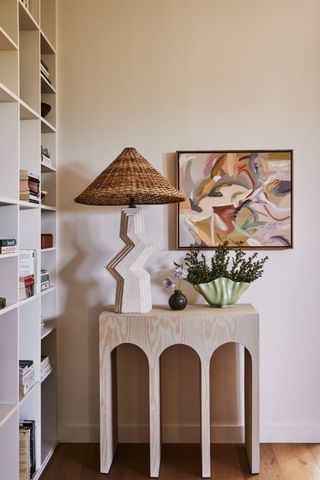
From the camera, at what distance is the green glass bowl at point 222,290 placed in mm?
2424

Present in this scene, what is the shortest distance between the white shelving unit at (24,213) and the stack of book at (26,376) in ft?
0.12

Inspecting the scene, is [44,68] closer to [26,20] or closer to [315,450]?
[26,20]

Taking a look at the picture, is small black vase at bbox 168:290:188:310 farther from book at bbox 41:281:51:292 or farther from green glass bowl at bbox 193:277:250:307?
book at bbox 41:281:51:292

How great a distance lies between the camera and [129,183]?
2.18 meters

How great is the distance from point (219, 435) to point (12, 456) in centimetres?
126

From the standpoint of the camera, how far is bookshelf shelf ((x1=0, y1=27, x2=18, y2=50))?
1.82 metres

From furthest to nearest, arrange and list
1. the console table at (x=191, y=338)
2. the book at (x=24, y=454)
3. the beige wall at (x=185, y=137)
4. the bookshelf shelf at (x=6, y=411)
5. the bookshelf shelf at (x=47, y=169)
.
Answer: the beige wall at (x=185, y=137), the bookshelf shelf at (x=47, y=169), the console table at (x=191, y=338), the book at (x=24, y=454), the bookshelf shelf at (x=6, y=411)

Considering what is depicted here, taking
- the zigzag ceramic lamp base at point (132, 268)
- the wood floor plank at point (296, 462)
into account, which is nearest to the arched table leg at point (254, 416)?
the wood floor plank at point (296, 462)

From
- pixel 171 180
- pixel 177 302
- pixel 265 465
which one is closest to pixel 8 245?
pixel 177 302

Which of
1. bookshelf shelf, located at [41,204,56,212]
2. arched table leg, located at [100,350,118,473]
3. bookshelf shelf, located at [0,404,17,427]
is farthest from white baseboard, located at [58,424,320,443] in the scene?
bookshelf shelf, located at [41,204,56,212]

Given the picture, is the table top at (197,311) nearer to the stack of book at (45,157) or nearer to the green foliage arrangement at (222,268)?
the green foliage arrangement at (222,268)

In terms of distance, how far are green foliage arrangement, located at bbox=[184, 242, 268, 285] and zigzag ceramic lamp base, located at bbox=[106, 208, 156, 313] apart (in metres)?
0.28

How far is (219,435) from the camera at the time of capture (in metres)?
2.65

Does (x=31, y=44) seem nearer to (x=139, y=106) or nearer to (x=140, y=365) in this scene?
(x=139, y=106)
